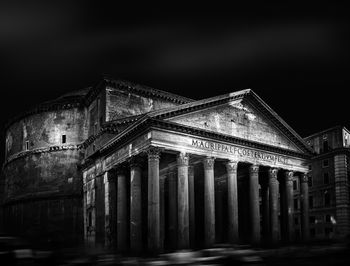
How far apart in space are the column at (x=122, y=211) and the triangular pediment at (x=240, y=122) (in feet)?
19.6

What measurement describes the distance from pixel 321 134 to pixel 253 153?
24.5 m

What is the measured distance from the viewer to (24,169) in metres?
43.3

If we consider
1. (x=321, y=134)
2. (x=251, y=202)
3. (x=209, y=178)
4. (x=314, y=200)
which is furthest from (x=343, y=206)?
(x=209, y=178)

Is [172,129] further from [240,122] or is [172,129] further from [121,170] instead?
[240,122]

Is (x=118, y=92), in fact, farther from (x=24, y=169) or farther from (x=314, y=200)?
(x=314, y=200)

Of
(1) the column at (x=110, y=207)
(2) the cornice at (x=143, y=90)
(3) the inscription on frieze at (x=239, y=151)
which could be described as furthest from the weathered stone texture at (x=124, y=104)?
(3) the inscription on frieze at (x=239, y=151)

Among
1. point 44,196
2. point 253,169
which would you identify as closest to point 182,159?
point 253,169

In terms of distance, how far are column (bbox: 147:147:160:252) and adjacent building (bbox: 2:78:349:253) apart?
0.05m

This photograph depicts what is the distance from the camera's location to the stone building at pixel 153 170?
26.8m

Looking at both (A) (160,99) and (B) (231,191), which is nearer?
(B) (231,191)

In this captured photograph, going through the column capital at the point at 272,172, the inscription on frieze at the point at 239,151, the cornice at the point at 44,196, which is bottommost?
the cornice at the point at 44,196

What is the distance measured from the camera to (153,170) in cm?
2538

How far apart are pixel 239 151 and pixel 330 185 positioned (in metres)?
22.9

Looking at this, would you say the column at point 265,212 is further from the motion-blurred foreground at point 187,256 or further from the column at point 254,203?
the motion-blurred foreground at point 187,256
